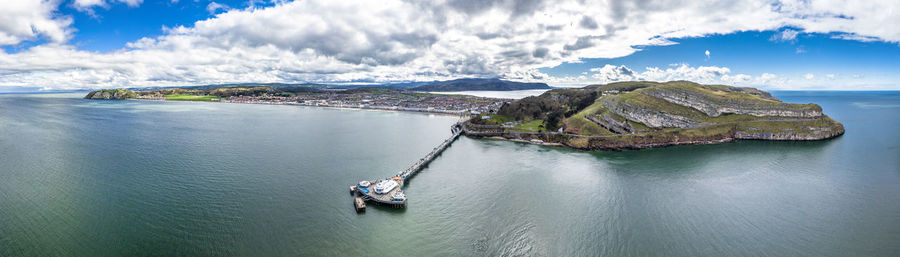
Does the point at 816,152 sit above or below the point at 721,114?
below

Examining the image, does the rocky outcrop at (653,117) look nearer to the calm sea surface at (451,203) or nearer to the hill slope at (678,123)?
the hill slope at (678,123)

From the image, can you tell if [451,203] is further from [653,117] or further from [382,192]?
[653,117]

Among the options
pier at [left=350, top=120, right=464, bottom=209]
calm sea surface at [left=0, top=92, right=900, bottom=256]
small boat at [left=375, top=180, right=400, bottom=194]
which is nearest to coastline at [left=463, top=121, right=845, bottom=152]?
calm sea surface at [left=0, top=92, right=900, bottom=256]

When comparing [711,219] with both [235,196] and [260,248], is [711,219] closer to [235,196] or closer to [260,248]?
[260,248]

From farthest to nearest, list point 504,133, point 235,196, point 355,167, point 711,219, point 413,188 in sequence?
point 504,133
point 355,167
point 413,188
point 235,196
point 711,219

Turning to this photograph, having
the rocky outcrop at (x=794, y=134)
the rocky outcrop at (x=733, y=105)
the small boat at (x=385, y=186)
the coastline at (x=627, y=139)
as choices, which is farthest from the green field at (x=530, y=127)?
the small boat at (x=385, y=186)

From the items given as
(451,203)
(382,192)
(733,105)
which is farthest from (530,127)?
(382,192)

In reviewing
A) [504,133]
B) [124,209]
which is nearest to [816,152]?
[504,133]
